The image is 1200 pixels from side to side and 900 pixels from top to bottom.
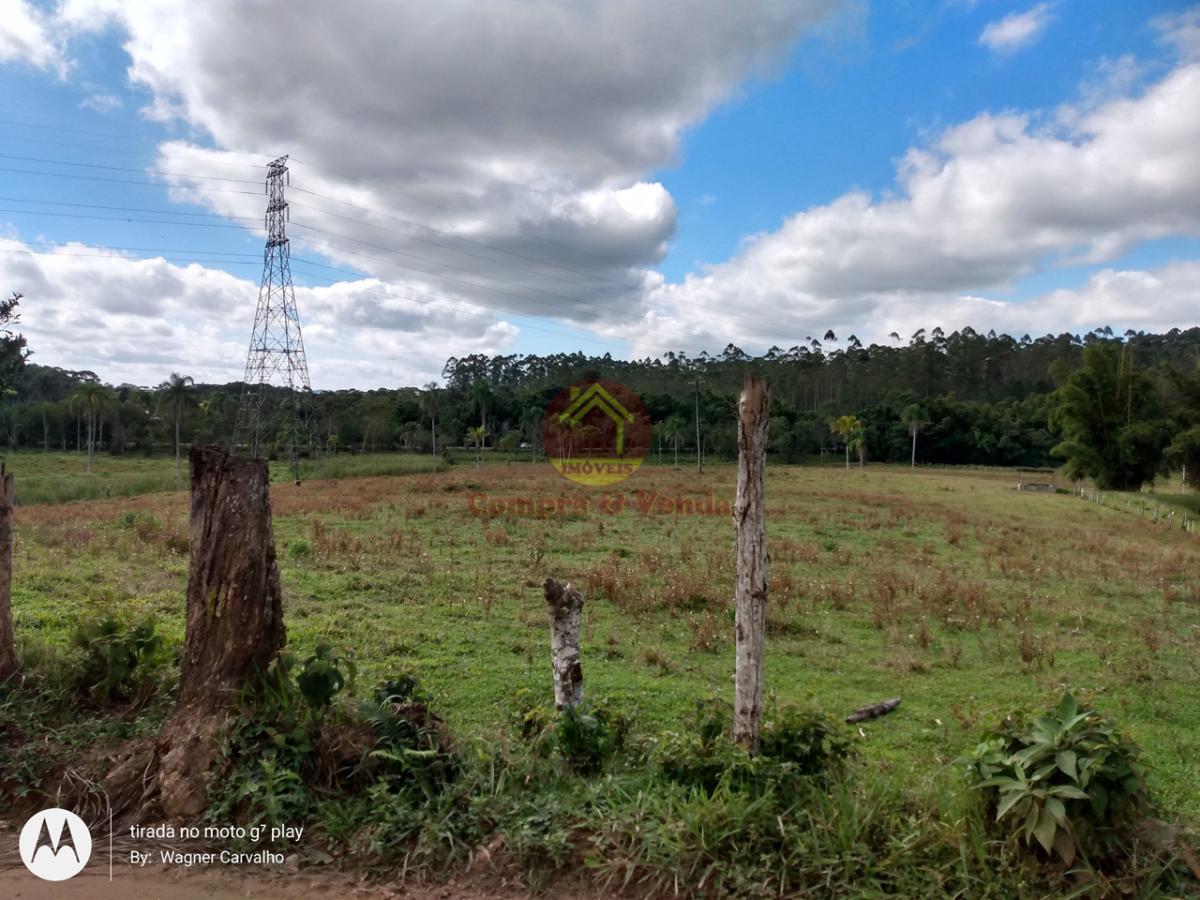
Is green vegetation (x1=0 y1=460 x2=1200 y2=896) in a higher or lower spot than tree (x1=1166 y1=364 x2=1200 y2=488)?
lower

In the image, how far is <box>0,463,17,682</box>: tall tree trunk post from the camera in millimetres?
4668

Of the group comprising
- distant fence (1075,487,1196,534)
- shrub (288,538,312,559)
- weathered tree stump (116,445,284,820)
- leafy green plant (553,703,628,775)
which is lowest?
distant fence (1075,487,1196,534)

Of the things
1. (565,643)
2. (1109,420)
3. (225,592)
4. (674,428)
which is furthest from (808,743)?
(674,428)

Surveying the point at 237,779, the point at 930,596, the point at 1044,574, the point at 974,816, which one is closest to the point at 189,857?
the point at 237,779

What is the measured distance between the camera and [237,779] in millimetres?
3596

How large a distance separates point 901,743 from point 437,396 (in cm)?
5862

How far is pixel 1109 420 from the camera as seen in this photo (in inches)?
1420

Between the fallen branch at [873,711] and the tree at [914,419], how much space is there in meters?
56.6

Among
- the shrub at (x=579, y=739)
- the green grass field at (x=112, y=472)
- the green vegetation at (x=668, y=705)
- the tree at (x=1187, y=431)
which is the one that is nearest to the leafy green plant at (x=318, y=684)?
the green vegetation at (x=668, y=705)

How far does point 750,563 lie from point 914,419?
61038 millimetres

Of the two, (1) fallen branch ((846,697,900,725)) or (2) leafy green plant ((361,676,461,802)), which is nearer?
(2) leafy green plant ((361,676,461,802))

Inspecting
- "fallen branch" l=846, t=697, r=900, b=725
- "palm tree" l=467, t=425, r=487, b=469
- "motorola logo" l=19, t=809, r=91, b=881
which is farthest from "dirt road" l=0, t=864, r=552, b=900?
"palm tree" l=467, t=425, r=487, b=469

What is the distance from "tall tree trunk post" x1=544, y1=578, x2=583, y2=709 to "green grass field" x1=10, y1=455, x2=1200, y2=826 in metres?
0.61

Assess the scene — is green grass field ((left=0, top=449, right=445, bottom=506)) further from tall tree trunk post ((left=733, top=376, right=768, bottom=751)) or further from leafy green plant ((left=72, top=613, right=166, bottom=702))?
tall tree trunk post ((left=733, top=376, right=768, bottom=751))
